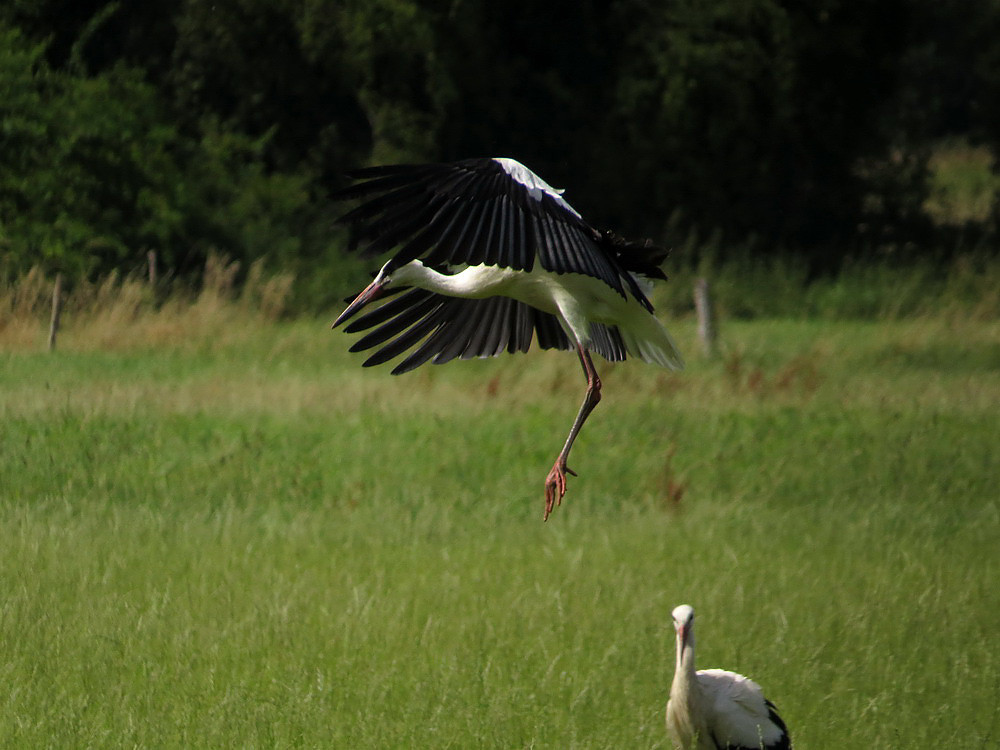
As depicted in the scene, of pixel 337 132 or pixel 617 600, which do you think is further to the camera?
pixel 337 132

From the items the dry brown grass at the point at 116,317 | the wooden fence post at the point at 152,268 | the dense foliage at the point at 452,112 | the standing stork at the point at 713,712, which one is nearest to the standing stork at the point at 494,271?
the standing stork at the point at 713,712

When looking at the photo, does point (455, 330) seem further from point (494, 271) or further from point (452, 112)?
point (452, 112)

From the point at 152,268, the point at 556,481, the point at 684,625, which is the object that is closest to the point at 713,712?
the point at 684,625

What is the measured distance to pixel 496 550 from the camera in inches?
334

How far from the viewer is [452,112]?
72.3 feet

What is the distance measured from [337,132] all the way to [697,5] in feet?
18.7

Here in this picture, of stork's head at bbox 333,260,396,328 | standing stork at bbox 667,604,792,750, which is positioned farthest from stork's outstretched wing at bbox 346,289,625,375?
standing stork at bbox 667,604,792,750

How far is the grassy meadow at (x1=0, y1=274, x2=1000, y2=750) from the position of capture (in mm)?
5781

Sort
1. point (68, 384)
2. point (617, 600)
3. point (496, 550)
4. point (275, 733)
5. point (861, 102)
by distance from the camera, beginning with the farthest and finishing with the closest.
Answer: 1. point (861, 102)
2. point (68, 384)
3. point (496, 550)
4. point (617, 600)
5. point (275, 733)

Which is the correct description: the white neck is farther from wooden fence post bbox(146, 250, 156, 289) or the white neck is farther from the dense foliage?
the dense foliage

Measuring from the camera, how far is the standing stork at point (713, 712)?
5.08 m

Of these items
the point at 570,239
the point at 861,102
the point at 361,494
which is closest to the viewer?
the point at 570,239

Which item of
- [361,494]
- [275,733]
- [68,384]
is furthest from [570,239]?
[68,384]

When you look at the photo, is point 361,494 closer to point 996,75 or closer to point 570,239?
point 570,239
